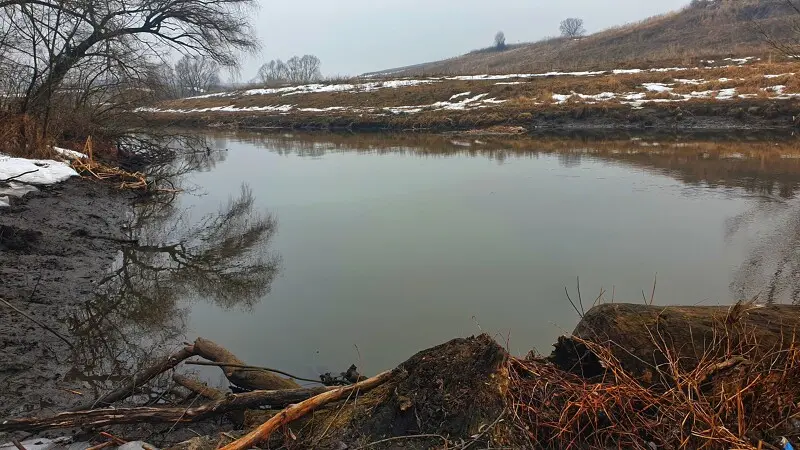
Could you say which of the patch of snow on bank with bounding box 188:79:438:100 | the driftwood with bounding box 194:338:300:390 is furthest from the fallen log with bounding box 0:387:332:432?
the patch of snow on bank with bounding box 188:79:438:100

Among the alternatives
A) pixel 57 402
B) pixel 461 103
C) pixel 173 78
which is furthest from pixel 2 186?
pixel 461 103

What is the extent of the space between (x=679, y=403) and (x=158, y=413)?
2.81 m

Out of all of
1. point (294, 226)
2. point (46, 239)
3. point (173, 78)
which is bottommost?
point (294, 226)

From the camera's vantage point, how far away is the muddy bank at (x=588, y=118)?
2077 centimetres

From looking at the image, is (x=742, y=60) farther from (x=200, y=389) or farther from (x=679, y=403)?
(x=200, y=389)

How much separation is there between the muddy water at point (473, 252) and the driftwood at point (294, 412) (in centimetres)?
143

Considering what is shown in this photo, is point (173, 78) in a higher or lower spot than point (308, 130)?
Answer: higher

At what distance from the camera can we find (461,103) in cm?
3091

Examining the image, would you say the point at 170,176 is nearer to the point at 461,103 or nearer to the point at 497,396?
the point at 497,396

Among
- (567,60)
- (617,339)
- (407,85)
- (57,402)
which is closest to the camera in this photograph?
(617,339)

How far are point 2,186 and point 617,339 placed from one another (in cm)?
960

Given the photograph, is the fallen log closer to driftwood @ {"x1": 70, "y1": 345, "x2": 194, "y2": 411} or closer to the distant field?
driftwood @ {"x1": 70, "y1": 345, "x2": 194, "y2": 411}

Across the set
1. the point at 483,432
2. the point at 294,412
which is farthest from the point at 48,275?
the point at 483,432

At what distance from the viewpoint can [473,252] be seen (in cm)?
712
